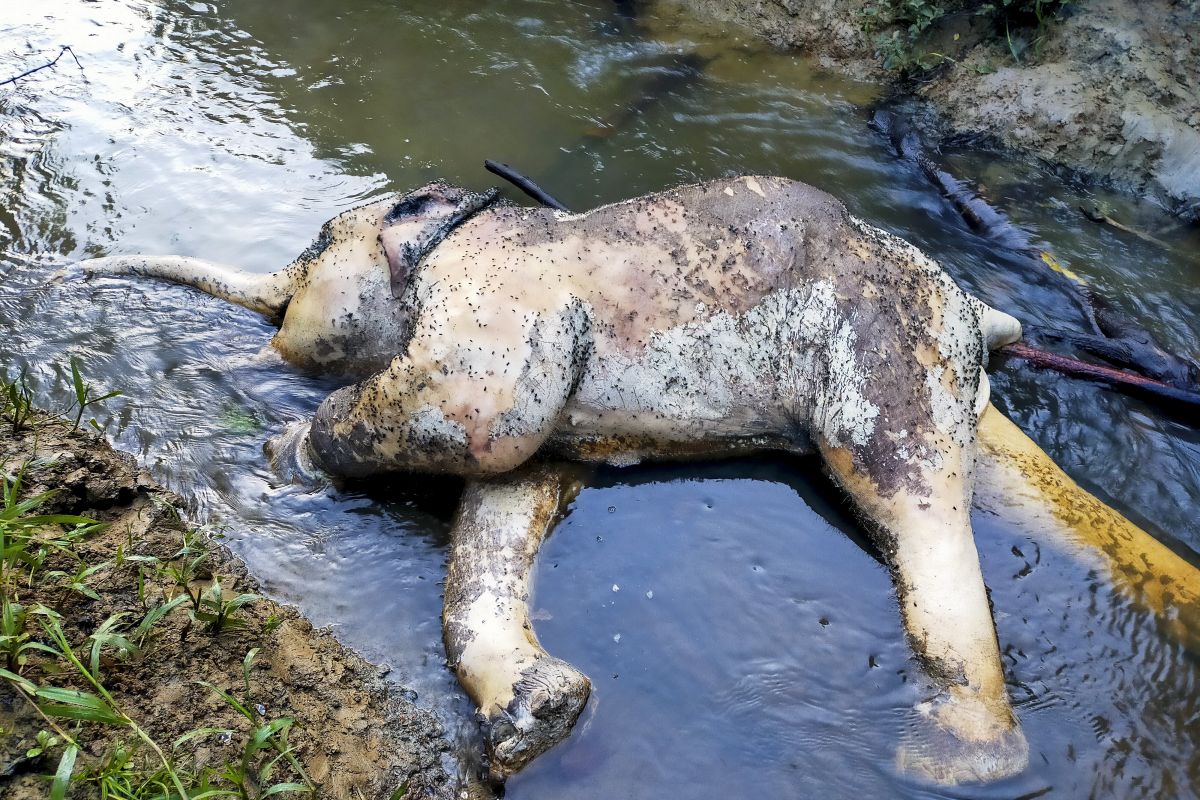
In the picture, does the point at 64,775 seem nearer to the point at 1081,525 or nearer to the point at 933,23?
the point at 1081,525

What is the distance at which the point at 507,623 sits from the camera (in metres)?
2.69

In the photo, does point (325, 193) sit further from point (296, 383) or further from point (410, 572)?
point (410, 572)

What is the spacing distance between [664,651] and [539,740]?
1.89 feet

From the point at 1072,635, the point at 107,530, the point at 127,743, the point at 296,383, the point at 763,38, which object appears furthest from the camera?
the point at 763,38

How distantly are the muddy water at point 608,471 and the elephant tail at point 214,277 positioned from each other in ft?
0.29

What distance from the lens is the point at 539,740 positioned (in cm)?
247

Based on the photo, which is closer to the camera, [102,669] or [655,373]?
[102,669]

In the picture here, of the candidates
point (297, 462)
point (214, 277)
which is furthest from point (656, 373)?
point (214, 277)

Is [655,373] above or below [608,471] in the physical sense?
above

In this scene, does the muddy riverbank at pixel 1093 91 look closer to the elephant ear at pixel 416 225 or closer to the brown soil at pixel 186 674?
the elephant ear at pixel 416 225

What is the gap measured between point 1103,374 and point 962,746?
2.22 meters

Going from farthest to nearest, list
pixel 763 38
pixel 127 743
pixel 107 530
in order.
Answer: pixel 763 38
pixel 107 530
pixel 127 743

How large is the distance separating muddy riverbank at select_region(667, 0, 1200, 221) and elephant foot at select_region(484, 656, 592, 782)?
5086 millimetres

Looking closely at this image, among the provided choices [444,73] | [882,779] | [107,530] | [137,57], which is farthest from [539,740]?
[137,57]
